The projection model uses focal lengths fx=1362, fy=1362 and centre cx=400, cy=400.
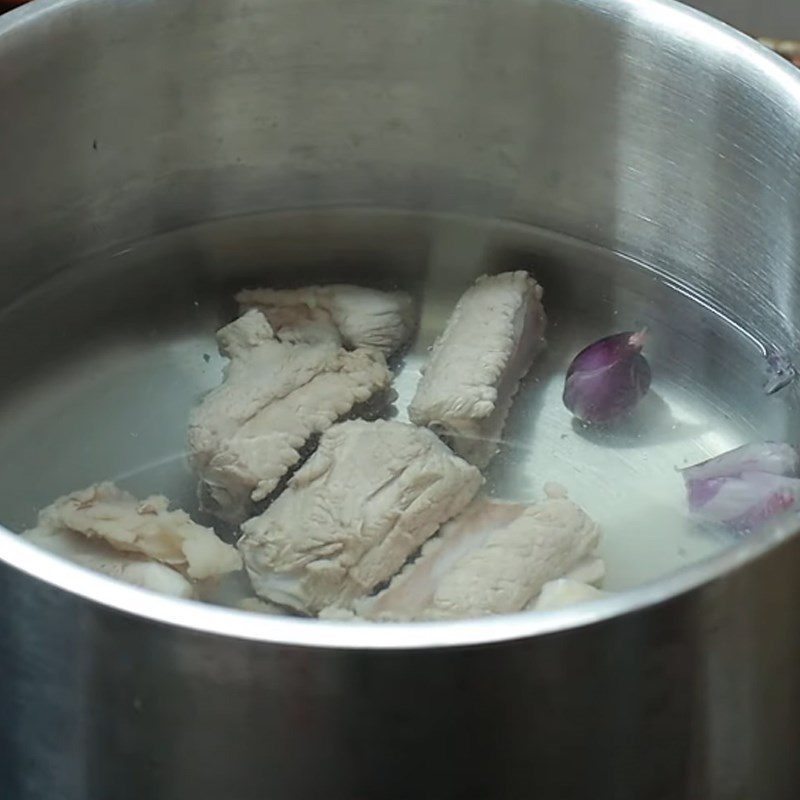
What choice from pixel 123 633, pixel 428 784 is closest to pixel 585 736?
pixel 428 784

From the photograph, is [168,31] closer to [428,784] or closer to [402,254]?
[402,254]

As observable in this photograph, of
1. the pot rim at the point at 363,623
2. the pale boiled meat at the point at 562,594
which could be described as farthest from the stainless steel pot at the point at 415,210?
the pale boiled meat at the point at 562,594

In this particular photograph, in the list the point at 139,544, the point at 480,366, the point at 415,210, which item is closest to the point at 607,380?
the point at 480,366

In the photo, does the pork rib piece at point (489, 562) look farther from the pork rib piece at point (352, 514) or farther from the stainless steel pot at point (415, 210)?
the stainless steel pot at point (415, 210)

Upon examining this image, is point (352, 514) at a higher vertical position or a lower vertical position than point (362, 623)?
lower

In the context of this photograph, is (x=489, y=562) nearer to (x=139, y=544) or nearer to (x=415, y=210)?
(x=139, y=544)
